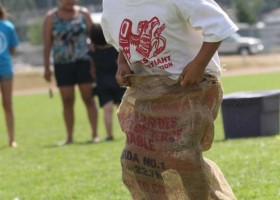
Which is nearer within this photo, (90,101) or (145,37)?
(145,37)

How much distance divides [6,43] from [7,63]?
0.34 m

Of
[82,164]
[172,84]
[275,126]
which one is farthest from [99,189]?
[275,126]

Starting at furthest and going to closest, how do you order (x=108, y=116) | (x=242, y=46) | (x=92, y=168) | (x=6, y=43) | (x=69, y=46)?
(x=242, y=46)
(x=6, y=43)
(x=108, y=116)
(x=69, y=46)
(x=92, y=168)

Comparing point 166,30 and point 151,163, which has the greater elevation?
point 166,30

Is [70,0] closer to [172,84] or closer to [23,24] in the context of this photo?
[172,84]

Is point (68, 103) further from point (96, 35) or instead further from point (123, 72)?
point (123, 72)

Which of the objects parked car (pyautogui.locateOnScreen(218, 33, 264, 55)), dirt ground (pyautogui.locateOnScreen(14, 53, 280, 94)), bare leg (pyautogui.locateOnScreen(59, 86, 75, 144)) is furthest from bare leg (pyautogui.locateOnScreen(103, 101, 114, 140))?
parked car (pyautogui.locateOnScreen(218, 33, 264, 55))

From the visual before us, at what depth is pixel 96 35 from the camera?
1223 cm

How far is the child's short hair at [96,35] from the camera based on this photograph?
1206 centimetres

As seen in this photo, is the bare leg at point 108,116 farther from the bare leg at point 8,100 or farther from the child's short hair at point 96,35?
the bare leg at point 8,100

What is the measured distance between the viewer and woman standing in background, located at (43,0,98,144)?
12008 millimetres

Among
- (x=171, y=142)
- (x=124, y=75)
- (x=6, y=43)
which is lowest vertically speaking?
(x=6, y=43)

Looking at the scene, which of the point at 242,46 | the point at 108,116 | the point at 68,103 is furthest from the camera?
the point at 242,46

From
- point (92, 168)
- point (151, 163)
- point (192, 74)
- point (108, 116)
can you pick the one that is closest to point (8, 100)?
point (108, 116)
